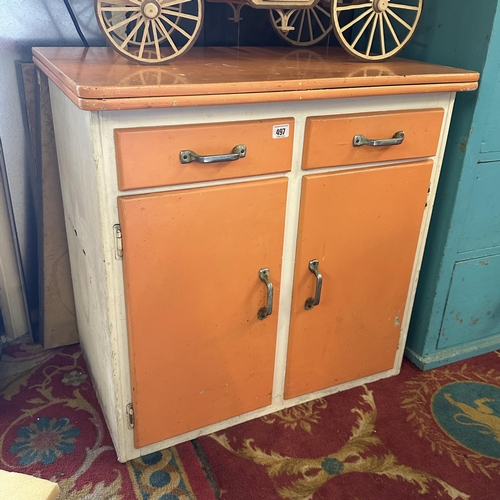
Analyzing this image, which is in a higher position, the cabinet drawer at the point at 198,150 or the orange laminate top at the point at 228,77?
the orange laminate top at the point at 228,77

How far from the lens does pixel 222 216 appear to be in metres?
1.10

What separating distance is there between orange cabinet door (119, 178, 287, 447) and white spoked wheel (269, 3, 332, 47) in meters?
0.62

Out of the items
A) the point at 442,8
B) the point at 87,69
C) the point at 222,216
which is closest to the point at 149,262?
the point at 222,216

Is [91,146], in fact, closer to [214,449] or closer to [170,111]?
[170,111]

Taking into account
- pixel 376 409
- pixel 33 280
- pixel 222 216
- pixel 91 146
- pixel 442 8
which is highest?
pixel 442 8

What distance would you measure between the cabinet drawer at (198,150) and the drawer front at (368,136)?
6 centimetres

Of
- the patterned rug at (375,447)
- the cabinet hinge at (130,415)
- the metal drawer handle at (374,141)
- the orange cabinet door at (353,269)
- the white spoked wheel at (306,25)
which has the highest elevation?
the white spoked wheel at (306,25)

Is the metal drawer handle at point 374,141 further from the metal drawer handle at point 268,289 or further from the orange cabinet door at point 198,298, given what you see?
the metal drawer handle at point 268,289

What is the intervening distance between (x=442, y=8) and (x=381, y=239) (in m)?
0.63

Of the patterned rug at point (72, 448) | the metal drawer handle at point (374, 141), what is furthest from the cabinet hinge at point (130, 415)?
the metal drawer handle at point (374, 141)

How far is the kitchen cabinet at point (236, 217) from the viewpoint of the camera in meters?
0.98

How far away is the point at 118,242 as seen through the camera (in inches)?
39.9

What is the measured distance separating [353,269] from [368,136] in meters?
0.35

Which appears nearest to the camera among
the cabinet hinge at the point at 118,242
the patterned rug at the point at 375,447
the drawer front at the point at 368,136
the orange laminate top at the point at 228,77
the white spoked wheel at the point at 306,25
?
the orange laminate top at the point at 228,77
